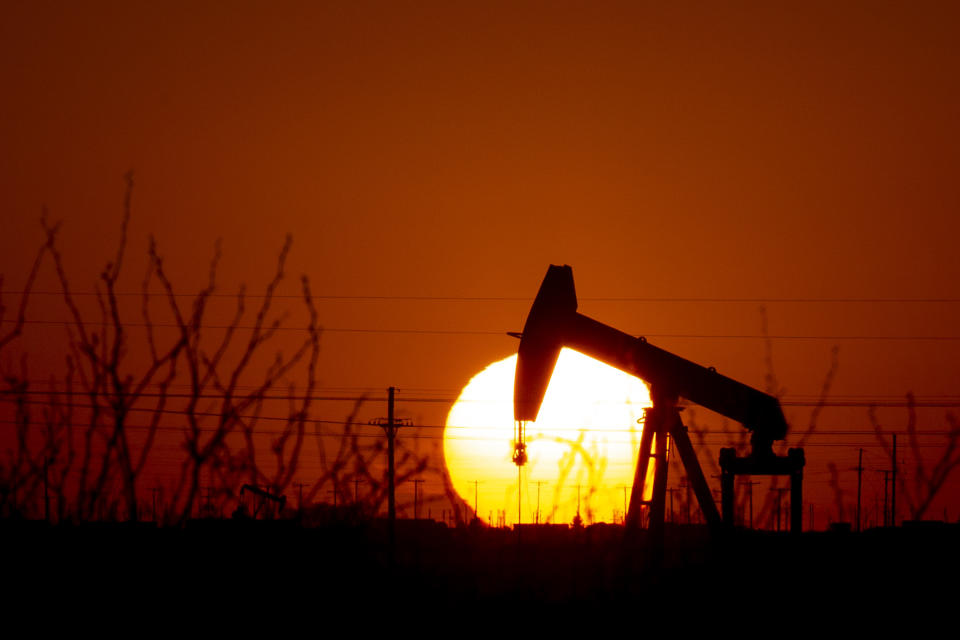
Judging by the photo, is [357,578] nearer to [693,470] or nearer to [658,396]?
[658,396]

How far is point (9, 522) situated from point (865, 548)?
33.9ft

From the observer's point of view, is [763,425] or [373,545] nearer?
[373,545]

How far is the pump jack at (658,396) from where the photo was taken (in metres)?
11.5

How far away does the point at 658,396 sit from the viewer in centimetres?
1250

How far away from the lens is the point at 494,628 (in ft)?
21.7

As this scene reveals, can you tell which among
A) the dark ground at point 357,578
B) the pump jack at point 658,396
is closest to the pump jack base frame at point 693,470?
the pump jack at point 658,396

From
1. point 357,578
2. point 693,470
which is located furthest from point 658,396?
point 357,578

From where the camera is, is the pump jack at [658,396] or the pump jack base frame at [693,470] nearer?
the pump jack at [658,396]

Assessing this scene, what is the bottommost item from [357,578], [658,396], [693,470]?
[357,578]

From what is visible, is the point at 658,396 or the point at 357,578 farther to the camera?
the point at 658,396

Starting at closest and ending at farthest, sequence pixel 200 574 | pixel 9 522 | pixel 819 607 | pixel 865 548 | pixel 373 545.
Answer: pixel 9 522, pixel 200 574, pixel 373 545, pixel 819 607, pixel 865 548

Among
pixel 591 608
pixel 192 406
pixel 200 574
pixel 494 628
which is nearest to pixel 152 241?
pixel 192 406

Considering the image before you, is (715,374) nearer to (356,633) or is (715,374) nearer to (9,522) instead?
(356,633)

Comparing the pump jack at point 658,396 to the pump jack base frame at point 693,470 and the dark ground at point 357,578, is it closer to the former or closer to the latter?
the pump jack base frame at point 693,470
